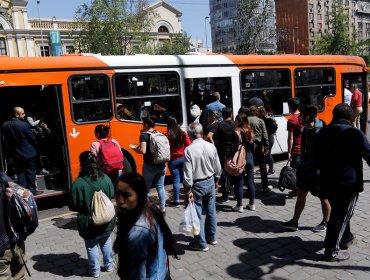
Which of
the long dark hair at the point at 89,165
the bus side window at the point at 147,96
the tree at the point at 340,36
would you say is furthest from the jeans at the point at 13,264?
the tree at the point at 340,36

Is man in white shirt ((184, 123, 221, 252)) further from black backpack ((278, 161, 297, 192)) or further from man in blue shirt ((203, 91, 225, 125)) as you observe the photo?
man in blue shirt ((203, 91, 225, 125))

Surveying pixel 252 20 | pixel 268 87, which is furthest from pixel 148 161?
pixel 252 20

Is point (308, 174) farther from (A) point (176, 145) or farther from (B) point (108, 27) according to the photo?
(B) point (108, 27)

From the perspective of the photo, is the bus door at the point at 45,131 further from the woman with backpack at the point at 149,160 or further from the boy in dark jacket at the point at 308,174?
the boy in dark jacket at the point at 308,174

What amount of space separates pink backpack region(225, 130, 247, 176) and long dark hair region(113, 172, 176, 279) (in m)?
3.34

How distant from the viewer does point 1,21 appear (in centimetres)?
4459

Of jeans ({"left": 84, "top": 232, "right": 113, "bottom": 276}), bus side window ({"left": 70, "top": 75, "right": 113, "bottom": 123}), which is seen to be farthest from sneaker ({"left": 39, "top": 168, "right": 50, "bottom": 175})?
jeans ({"left": 84, "top": 232, "right": 113, "bottom": 276})

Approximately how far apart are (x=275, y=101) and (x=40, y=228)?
6467 mm

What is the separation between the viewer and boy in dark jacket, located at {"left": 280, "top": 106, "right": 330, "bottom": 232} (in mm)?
4602

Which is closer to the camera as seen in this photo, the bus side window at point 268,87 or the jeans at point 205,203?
the jeans at point 205,203

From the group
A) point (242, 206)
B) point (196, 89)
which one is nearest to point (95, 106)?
point (196, 89)

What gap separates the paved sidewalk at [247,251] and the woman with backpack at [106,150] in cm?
117

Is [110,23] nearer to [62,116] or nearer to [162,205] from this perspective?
[62,116]

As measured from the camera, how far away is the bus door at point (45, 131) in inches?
266
